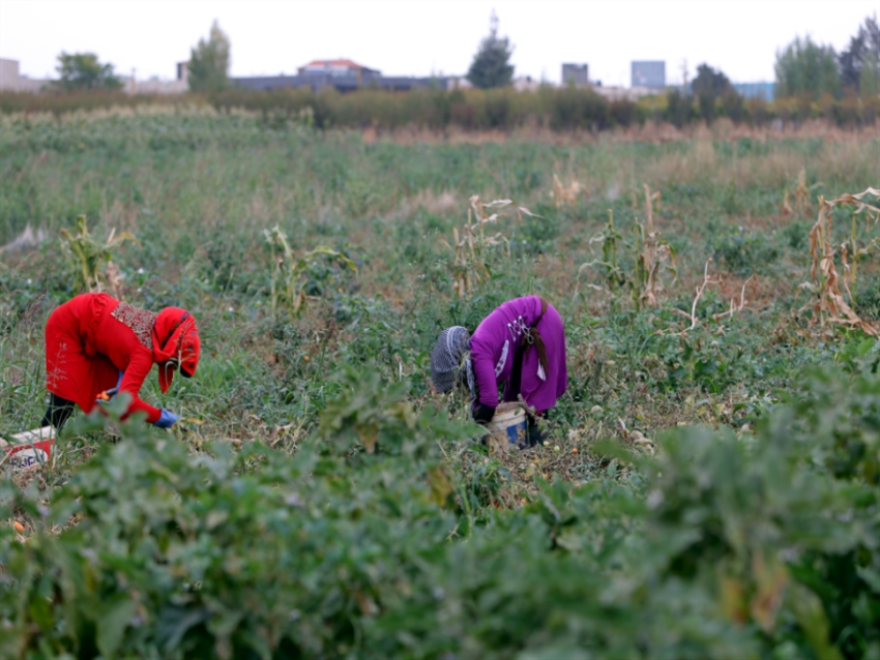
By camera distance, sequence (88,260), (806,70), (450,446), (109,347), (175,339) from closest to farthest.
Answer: (450,446) → (175,339) → (109,347) → (88,260) → (806,70)

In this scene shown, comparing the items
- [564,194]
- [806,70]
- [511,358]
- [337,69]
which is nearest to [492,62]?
[806,70]

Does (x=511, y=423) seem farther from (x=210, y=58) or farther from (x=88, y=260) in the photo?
(x=210, y=58)

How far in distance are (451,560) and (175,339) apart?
3.55 m

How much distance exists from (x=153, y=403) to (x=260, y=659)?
12.0 ft

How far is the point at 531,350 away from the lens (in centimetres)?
520

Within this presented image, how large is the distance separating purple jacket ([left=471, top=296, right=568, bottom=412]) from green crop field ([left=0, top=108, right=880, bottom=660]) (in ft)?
0.58

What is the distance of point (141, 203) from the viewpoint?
12641 millimetres

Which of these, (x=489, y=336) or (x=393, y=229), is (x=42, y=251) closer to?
(x=393, y=229)

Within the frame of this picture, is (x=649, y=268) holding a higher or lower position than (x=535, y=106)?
lower

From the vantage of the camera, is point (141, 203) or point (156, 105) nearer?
point (141, 203)

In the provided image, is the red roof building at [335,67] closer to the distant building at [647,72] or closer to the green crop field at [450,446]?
the distant building at [647,72]

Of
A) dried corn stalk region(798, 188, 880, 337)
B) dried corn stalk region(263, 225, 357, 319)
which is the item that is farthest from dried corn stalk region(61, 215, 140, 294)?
dried corn stalk region(798, 188, 880, 337)

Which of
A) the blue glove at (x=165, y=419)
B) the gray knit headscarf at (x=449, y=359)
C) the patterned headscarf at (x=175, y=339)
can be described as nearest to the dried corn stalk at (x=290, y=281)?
the patterned headscarf at (x=175, y=339)

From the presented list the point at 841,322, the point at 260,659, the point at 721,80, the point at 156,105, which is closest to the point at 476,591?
the point at 260,659
